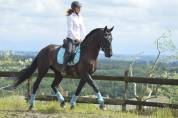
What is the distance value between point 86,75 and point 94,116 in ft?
4.51

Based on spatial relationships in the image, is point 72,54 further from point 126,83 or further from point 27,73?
point 126,83

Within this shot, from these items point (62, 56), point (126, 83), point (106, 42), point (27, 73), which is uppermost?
point (106, 42)

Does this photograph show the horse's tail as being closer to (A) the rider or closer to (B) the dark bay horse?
(B) the dark bay horse

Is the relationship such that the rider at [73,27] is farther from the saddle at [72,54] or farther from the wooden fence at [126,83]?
the wooden fence at [126,83]

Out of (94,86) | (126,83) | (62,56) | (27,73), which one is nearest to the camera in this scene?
(94,86)

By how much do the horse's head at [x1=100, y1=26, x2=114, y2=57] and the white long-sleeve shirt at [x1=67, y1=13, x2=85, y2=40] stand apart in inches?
29.0

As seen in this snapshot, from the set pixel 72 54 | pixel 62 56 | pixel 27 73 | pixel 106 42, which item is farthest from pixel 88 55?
pixel 27 73

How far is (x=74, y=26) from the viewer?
1277 centimetres

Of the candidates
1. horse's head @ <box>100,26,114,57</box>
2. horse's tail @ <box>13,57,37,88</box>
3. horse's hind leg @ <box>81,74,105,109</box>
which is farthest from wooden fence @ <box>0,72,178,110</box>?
horse's head @ <box>100,26,114,57</box>

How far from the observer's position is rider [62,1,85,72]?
41.8 feet

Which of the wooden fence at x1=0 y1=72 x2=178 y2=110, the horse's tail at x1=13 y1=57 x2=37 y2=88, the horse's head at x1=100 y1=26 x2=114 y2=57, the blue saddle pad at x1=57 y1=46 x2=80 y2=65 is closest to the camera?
the horse's head at x1=100 y1=26 x2=114 y2=57

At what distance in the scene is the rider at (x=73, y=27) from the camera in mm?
12742

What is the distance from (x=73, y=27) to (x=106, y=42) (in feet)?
3.39

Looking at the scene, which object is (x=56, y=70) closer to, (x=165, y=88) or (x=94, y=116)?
(x=94, y=116)
